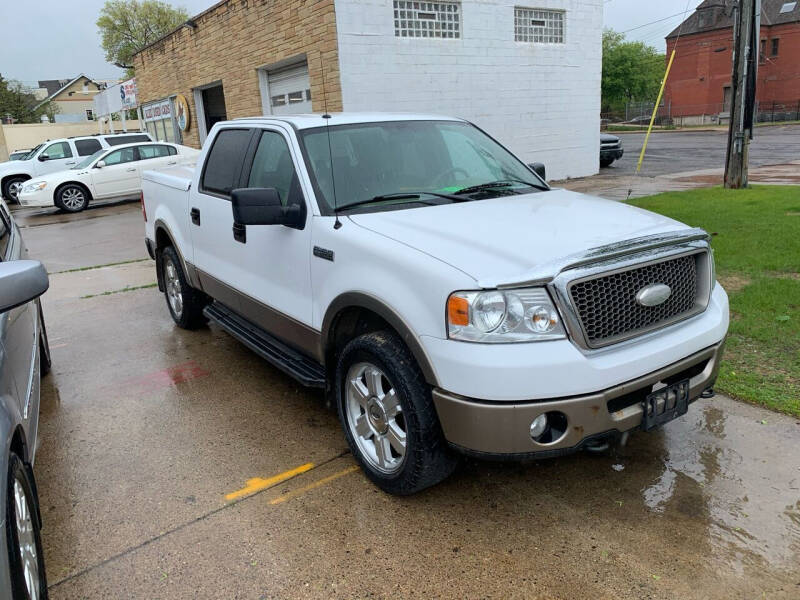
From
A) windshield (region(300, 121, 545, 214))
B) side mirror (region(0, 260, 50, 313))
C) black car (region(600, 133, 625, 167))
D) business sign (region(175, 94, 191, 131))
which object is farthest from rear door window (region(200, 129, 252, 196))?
business sign (region(175, 94, 191, 131))

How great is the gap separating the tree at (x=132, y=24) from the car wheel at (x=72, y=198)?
58.3m

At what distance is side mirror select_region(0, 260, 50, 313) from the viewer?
217cm

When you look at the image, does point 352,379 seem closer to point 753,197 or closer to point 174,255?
point 174,255

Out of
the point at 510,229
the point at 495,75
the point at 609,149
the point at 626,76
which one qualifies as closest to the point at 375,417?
the point at 510,229

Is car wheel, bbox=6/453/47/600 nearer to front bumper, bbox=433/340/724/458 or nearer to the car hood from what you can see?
front bumper, bbox=433/340/724/458

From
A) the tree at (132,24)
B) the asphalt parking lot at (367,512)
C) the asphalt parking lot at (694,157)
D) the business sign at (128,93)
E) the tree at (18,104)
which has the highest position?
the tree at (132,24)

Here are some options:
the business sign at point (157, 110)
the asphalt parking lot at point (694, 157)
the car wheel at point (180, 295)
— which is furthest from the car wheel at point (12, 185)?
the asphalt parking lot at point (694, 157)

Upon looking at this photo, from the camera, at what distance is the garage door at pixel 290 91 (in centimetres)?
1539

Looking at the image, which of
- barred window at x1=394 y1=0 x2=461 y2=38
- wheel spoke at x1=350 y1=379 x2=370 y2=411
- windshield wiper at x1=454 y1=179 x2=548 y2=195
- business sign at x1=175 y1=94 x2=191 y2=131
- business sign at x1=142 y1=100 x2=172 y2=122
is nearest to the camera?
wheel spoke at x1=350 y1=379 x2=370 y2=411

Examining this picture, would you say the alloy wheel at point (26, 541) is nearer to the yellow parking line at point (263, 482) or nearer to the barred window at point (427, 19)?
the yellow parking line at point (263, 482)

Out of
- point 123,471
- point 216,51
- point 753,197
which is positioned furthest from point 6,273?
point 216,51

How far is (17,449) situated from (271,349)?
6.44 feet

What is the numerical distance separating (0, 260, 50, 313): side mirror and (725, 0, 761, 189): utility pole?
1287 centimetres

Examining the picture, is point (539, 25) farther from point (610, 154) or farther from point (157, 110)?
point (157, 110)
